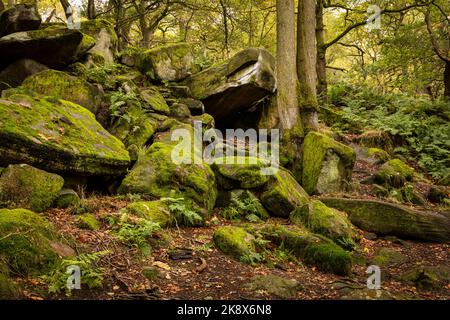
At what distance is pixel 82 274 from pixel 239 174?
4.48 metres

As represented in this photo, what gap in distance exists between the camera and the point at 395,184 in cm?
1052

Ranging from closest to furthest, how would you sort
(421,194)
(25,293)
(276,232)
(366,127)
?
(25,293)
(276,232)
(421,194)
(366,127)

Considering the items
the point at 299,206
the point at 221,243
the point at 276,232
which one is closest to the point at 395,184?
the point at 299,206

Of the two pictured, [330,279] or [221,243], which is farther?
[221,243]

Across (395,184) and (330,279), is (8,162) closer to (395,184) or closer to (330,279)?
(330,279)

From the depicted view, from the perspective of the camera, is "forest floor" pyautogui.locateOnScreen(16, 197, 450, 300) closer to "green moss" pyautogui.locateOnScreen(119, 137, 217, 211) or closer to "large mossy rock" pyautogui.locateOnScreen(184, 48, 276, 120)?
"green moss" pyautogui.locateOnScreen(119, 137, 217, 211)

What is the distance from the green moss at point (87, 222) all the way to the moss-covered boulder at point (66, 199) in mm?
567

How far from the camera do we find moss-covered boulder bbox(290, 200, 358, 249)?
22.8 feet

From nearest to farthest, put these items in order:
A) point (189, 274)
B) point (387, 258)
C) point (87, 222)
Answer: point (189, 274) → point (87, 222) → point (387, 258)

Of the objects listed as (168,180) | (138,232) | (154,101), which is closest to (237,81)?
(154,101)

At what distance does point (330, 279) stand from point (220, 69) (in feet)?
24.5

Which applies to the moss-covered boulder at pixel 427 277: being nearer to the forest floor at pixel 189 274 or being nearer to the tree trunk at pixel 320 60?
the forest floor at pixel 189 274

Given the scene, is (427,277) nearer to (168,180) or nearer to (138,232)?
(138,232)

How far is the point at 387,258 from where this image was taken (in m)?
6.63
